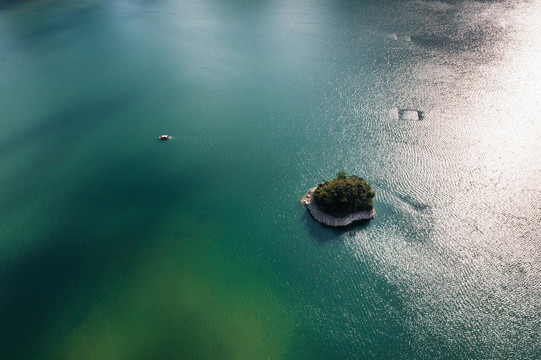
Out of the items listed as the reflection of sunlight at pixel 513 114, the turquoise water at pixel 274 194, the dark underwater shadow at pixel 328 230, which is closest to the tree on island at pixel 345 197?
the dark underwater shadow at pixel 328 230

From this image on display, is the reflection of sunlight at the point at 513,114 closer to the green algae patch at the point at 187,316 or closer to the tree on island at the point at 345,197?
the tree on island at the point at 345,197

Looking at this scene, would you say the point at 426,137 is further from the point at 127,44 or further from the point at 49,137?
the point at 127,44

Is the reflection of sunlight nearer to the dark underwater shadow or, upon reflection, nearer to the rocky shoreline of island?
the rocky shoreline of island

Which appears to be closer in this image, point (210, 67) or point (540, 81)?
point (540, 81)

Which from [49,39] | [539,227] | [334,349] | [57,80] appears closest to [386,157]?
[539,227]

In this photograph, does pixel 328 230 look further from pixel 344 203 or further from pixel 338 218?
pixel 344 203

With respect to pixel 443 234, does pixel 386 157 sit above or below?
above

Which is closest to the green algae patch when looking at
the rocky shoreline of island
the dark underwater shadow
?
the dark underwater shadow
